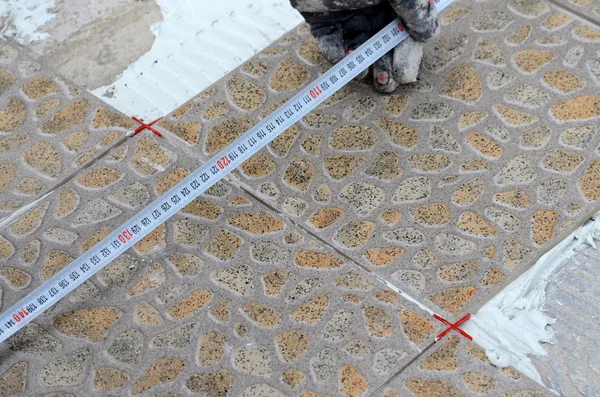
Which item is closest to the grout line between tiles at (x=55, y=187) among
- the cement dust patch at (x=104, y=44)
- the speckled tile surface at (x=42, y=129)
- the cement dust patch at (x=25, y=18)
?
the speckled tile surface at (x=42, y=129)

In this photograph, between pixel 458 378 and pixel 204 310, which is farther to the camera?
pixel 204 310

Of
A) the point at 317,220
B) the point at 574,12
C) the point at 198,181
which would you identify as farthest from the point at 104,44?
the point at 574,12

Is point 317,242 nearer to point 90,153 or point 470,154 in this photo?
point 470,154

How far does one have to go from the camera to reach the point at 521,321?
114 inches

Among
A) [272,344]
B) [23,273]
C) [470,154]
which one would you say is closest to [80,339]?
[23,273]

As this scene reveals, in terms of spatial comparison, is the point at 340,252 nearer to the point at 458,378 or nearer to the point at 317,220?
the point at 317,220

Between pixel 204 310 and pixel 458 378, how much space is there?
83 centimetres

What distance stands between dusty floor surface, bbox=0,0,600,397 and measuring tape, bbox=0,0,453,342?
11cm

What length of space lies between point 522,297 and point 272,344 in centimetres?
80

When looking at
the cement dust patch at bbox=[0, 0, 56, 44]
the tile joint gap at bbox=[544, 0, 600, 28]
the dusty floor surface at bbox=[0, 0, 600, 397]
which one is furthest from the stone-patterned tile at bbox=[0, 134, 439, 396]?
the tile joint gap at bbox=[544, 0, 600, 28]

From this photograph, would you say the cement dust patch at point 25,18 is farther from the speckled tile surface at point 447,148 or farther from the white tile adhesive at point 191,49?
the speckled tile surface at point 447,148

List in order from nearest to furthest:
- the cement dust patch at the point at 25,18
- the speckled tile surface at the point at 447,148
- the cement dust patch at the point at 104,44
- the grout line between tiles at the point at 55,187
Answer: the speckled tile surface at the point at 447,148 → the grout line between tiles at the point at 55,187 → the cement dust patch at the point at 104,44 → the cement dust patch at the point at 25,18

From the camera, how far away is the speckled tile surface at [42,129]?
3.50m

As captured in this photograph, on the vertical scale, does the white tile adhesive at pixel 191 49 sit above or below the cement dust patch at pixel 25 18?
below
